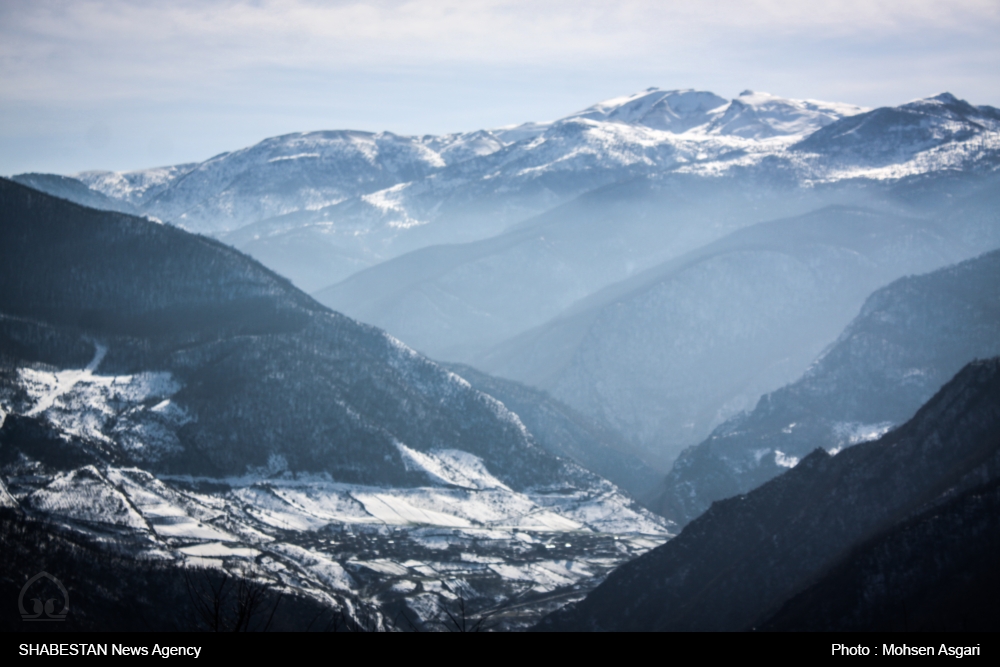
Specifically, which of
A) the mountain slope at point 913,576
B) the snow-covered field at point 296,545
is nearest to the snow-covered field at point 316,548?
the snow-covered field at point 296,545

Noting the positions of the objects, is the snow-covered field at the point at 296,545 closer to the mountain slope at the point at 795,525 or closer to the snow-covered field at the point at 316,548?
the snow-covered field at the point at 316,548

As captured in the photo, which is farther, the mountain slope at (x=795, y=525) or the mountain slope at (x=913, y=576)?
the mountain slope at (x=795, y=525)

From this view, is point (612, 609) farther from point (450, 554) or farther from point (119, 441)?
point (119, 441)

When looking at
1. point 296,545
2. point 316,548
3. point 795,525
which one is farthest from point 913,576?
point 296,545

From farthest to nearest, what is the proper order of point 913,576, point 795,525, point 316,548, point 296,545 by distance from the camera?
1. point 316,548
2. point 296,545
3. point 795,525
4. point 913,576

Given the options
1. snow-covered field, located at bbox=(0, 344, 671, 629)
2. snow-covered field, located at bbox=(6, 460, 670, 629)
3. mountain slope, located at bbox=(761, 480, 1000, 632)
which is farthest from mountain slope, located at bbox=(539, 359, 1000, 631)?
snow-covered field, located at bbox=(6, 460, 670, 629)

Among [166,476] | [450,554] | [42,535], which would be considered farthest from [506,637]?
[166,476]

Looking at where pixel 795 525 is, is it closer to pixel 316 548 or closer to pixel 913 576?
pixel 913 576

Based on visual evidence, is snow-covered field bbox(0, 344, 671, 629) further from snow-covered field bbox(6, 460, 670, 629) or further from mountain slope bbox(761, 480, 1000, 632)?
mountain slope bbox(761, 480, 1000, 632)
